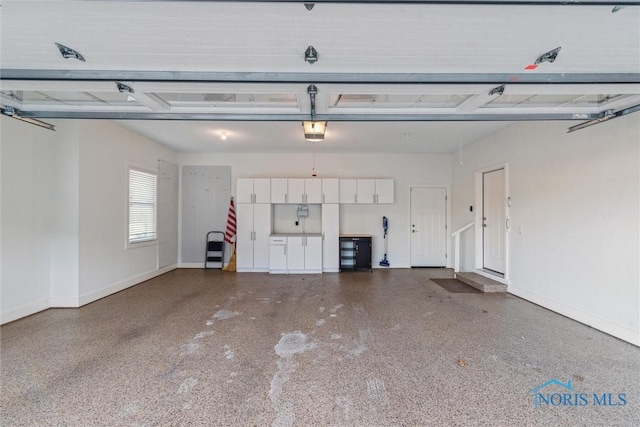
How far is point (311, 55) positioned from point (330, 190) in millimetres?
4490

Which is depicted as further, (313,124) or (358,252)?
(358,252)

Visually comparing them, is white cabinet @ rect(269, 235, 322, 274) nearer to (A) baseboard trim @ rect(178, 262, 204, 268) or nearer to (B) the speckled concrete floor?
(A) baseboard trim @ rect(178, 262, 204, 268)

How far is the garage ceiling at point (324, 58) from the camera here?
1.63m

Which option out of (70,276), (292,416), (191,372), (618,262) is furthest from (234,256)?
(618,262)

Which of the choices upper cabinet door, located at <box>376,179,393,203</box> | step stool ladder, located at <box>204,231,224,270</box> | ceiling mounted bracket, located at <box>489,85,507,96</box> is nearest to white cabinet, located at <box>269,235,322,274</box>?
step stool ladder, located at <box>204,231,224,270</box>

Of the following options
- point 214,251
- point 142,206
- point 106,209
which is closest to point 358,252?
point 214,251

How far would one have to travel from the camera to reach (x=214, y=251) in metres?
6.75

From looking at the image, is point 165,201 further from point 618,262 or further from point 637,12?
point 618,262

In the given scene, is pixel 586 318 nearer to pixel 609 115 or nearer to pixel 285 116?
pixel 609 115

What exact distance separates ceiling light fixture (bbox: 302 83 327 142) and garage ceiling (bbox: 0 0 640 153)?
0.07 metres

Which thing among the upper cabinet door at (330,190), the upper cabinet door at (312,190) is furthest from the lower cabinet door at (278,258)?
the upper cabinet door at (330,190)

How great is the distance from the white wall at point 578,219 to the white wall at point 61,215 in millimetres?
6852

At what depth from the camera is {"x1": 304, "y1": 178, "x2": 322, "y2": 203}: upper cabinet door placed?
644 cm

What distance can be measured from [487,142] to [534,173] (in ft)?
4.52
